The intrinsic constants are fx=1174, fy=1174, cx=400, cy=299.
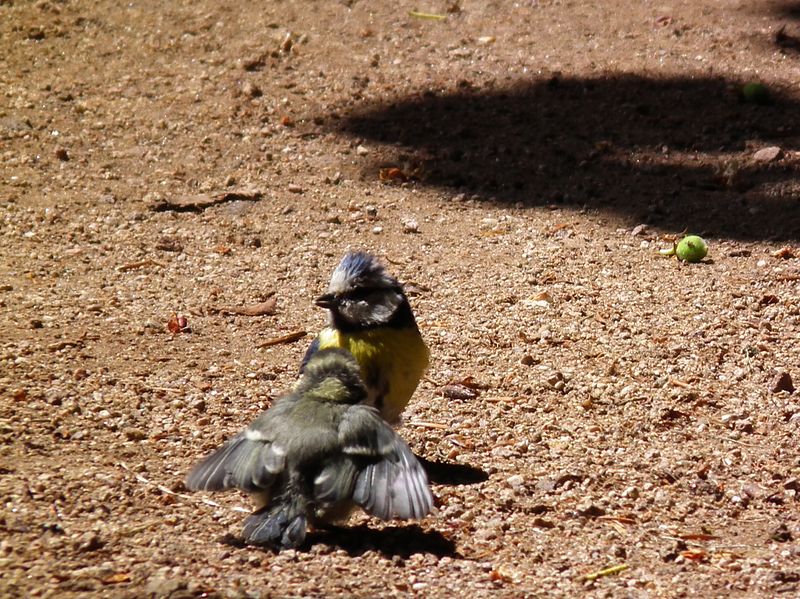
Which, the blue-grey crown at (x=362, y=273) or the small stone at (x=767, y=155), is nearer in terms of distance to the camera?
the blue-grey crown at (x=362, y=273)

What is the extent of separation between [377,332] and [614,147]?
4.39m

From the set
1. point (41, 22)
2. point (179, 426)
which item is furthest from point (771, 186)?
point (41, 22)

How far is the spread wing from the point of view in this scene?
4.37 metres

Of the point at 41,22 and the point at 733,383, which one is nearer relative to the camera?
the point at 733,383

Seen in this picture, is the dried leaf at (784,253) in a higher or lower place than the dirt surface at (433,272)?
lower

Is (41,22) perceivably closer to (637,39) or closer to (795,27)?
(637,39)

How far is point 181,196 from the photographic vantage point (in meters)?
8.73

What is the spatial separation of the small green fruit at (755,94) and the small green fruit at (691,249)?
2.50 metres

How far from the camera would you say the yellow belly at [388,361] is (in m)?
5.35

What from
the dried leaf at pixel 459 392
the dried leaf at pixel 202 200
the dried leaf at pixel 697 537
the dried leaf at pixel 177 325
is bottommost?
the dried leaf at pixel 697 537

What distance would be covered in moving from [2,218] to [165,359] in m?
2.56

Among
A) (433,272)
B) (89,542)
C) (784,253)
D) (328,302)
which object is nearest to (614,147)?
(784,253)

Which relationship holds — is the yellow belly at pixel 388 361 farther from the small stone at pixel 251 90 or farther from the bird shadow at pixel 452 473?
the small stone at pixel 251 90

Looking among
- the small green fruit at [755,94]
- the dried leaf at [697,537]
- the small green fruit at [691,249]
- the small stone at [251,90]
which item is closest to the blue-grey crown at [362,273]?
the dried leaf at [697,537]
